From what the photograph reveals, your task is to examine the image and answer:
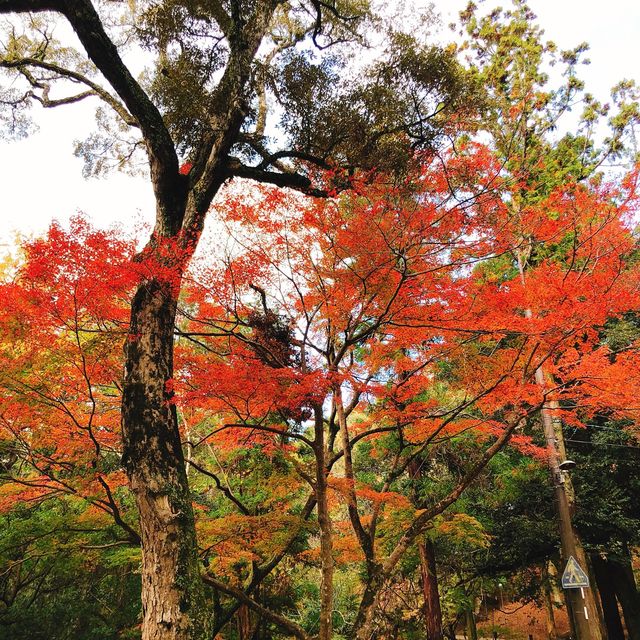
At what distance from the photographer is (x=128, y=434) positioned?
425 centimetres

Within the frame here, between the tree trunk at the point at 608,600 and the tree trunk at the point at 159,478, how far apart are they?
1185 cm

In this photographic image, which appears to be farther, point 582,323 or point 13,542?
point 13,542

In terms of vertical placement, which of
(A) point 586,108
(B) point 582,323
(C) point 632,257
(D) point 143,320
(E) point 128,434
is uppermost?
(A) point 586,108

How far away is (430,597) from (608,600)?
5.85m

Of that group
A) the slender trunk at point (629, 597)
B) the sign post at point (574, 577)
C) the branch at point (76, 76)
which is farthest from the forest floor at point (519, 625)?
the branch at point (76, 76)

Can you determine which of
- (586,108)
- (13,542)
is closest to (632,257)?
(586,108)

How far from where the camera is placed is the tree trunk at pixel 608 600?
11.5 meters

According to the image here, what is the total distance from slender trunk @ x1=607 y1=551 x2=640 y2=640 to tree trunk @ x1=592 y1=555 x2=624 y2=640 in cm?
39

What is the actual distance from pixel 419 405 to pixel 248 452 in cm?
428

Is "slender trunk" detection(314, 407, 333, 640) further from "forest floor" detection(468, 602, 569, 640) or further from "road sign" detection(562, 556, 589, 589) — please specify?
"forest floor" detection(468, 602, 569, 640)

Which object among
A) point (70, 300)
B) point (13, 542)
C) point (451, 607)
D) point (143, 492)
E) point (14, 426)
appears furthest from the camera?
point (451, 607)

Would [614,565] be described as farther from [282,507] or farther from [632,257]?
[282,507]

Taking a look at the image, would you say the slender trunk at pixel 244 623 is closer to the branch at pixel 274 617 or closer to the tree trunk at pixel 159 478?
the branch at pixel 274 617

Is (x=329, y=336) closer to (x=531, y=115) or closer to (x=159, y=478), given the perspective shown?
(x=159, y=478)
